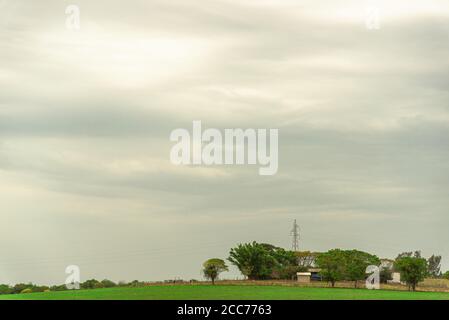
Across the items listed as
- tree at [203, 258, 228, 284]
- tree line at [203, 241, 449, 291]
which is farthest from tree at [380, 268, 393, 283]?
tree at [203, 258, 228, 284]

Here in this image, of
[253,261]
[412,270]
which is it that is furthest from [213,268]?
[412,270]

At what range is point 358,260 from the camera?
11319 centimetres

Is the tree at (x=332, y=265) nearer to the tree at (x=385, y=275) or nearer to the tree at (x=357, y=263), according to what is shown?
the tree at (x=357, y=263)

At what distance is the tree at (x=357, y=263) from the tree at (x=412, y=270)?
6.85 m

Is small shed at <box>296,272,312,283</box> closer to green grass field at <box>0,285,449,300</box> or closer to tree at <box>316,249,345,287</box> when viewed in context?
tree at <box>316,249,345,287</box>

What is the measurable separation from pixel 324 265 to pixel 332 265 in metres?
1.20

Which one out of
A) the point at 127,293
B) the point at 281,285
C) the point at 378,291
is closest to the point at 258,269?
the point at 281,285

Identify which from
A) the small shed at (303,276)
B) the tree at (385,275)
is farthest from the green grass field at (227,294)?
the small shed at (303,276)

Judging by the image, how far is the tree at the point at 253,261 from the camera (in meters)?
Answer: 116

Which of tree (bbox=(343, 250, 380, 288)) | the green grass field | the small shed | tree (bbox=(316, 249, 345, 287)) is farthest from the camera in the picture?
the small shed

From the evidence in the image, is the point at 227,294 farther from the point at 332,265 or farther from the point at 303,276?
the point at 303,276

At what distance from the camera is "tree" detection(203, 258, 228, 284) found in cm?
10898
